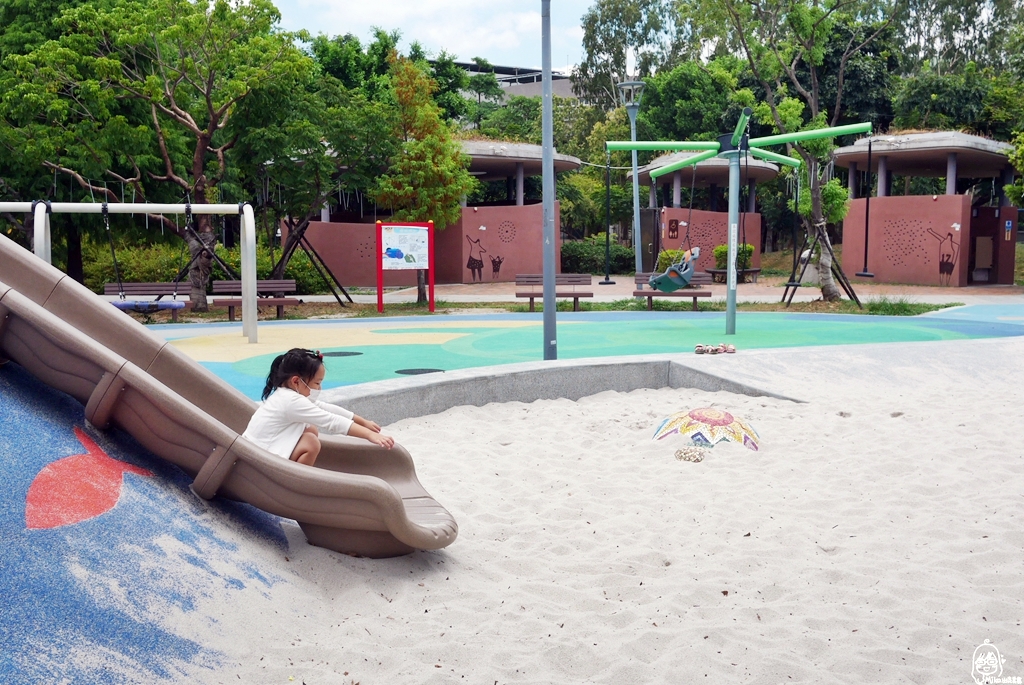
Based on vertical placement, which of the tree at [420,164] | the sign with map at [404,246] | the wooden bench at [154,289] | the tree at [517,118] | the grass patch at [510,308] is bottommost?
the grass patch at [510,308]

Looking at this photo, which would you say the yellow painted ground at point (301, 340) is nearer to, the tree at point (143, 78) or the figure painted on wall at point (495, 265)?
the tree at point (143, 78)

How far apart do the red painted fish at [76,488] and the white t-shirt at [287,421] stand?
677 mm

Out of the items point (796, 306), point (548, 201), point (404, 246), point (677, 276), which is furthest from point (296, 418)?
point (796, 306)

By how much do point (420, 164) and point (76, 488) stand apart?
2302 centimetres

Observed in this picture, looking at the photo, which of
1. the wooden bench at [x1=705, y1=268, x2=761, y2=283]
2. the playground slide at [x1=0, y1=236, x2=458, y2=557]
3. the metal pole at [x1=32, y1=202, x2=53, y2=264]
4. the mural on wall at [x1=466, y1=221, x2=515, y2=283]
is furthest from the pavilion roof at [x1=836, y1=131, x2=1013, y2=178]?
the playground slide at [x1=0, y1=236, x2=458, y2=557]

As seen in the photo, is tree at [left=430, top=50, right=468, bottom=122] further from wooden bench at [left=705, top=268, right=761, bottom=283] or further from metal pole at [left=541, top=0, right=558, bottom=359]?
metal pole at [left=541, top=0, right=558, bottom=359]

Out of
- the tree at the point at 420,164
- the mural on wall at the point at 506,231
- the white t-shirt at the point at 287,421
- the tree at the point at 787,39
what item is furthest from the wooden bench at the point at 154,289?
the white t-shirt at the point at 287,421

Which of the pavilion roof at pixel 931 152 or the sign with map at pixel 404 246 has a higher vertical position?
the pavilion roof at pixel 931 152

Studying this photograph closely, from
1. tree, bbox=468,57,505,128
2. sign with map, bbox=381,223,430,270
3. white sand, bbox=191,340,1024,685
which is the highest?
tree, bbox=468,57,505,128

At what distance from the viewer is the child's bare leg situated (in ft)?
14.4

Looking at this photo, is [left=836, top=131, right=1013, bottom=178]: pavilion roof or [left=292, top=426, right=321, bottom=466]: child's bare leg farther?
[left=836, top=131, right=1013, bottom=178]: pavilion roof

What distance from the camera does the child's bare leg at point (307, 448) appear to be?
4.38 m

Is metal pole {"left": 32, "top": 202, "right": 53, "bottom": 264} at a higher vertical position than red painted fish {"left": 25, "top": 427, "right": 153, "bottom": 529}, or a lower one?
higher

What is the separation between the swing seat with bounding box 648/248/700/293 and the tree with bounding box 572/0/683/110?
114 ft
